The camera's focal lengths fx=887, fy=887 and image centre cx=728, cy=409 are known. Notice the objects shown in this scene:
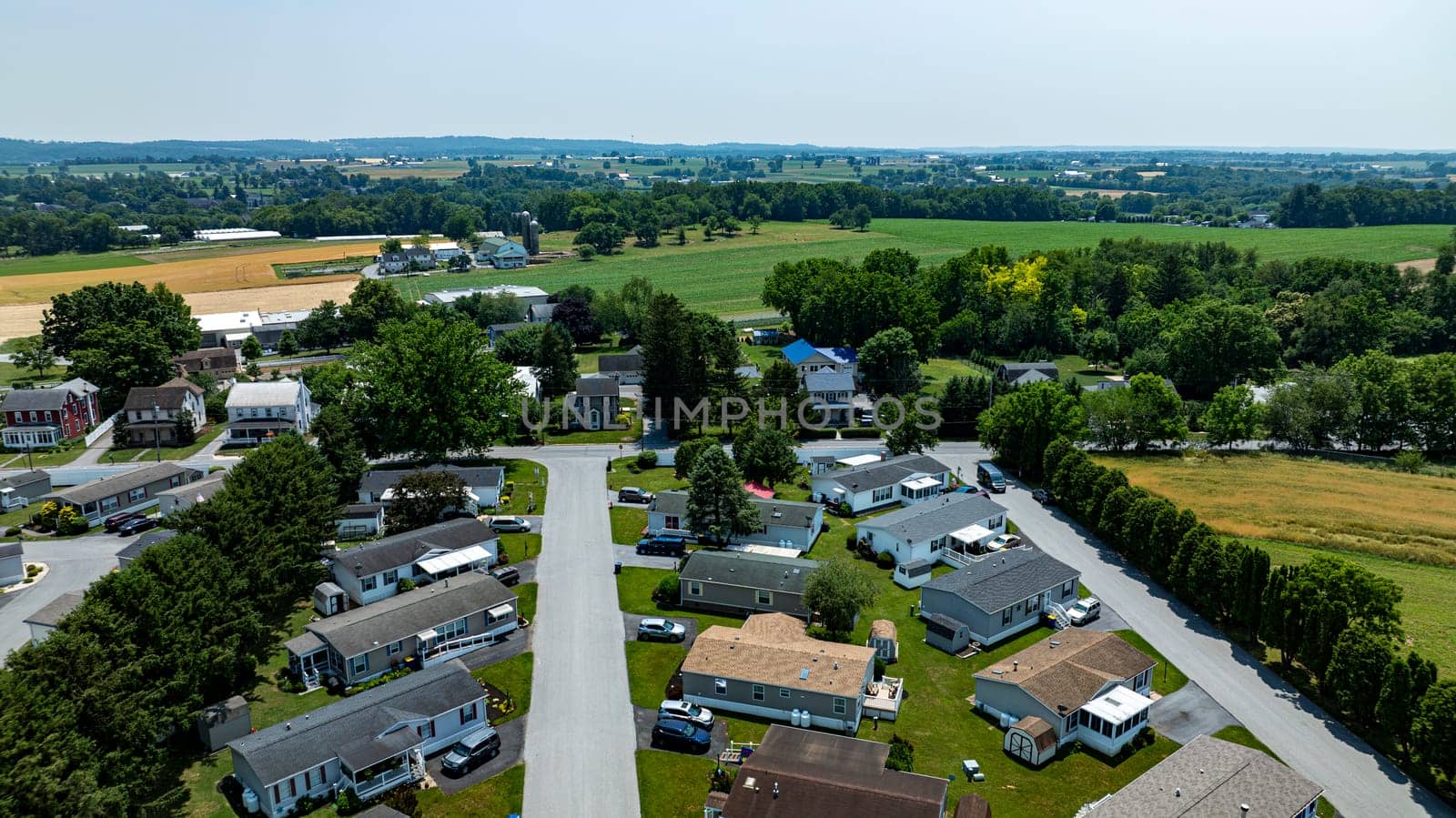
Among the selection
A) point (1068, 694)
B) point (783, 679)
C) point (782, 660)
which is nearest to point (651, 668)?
point (782, 660)

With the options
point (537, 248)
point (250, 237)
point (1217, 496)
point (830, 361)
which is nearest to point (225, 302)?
point (537, 248)

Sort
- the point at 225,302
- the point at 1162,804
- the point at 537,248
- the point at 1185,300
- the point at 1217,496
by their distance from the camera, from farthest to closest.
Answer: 1. the point at 537,248
2. the point at 225,302
3. the point at 1185,300
4. the point at 1217,496
5. the point at 1162,804

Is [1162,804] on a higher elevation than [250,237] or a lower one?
lower

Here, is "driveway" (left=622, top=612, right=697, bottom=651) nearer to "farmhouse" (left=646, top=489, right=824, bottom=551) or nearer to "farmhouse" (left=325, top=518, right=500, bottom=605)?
"farmhouse" (left=646, top=489, right=824, bottom=551)

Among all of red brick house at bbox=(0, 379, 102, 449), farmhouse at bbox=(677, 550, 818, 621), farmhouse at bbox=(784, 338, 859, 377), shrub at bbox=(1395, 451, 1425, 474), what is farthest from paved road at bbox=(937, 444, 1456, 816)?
red brick house at bbox=(0, 379, 102, 449)

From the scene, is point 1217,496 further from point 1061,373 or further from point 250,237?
point 250,237

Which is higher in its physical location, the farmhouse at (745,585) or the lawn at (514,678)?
the farmhouse at (745,585)

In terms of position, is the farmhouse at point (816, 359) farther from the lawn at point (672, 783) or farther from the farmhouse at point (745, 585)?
the lawn at point (672, 783)

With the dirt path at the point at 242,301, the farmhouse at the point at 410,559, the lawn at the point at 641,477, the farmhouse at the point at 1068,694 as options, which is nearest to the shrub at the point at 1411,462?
the farmhouse at the point at 1068,694

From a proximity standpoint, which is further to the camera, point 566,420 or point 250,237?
point 250,237
